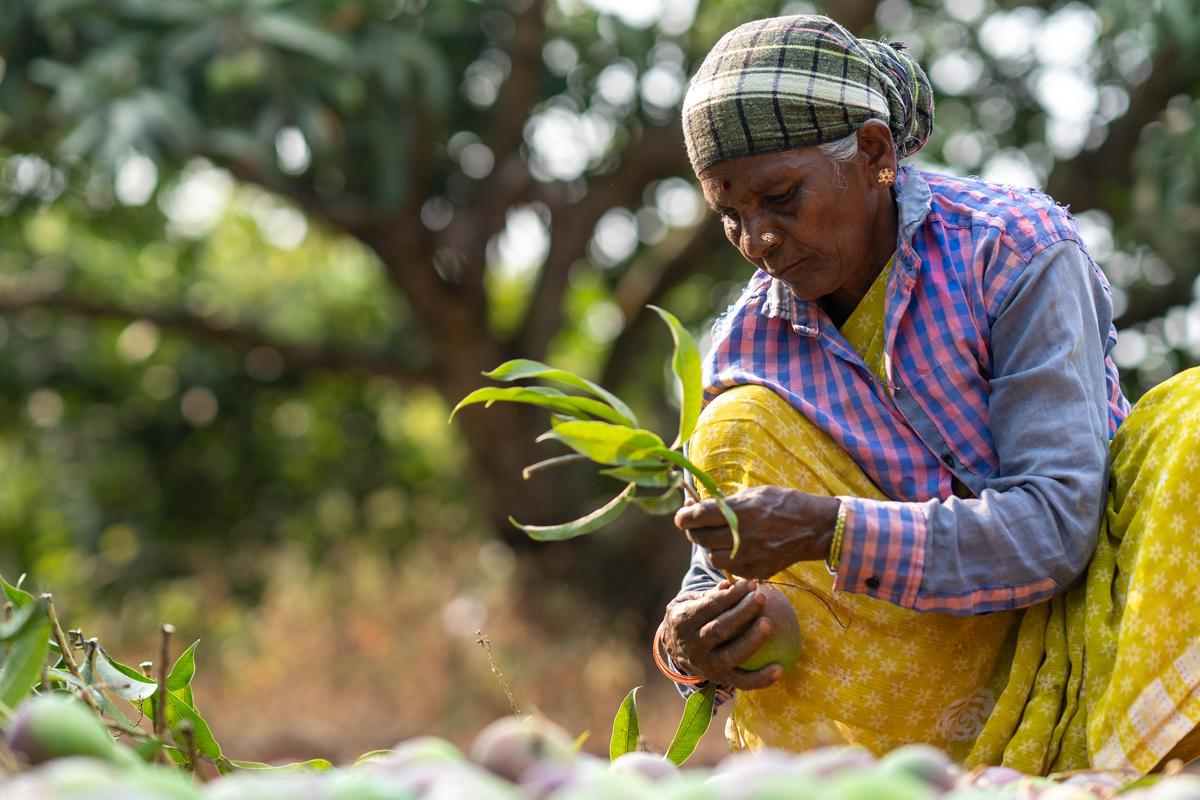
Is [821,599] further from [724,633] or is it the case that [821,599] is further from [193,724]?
[193,724]

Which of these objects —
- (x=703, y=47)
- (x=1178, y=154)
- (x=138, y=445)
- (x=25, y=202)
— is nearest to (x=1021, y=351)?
(x=1178, y=154)

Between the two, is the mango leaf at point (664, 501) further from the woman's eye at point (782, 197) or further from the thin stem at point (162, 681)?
the thin stem at point (162, 681)

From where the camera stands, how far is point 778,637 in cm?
193

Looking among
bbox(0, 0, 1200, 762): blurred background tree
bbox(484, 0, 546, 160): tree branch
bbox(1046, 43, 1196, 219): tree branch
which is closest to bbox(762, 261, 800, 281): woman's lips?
bbox(0, 0, 1200, 762): blurred background tree

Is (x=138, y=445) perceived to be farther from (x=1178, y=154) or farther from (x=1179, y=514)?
(x=1179, y=514)

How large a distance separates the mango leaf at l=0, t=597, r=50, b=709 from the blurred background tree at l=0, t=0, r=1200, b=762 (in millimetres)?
3379

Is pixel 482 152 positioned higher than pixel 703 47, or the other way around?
pixel 703 47

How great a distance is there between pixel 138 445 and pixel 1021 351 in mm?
6330

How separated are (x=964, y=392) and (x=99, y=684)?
46.0 inches

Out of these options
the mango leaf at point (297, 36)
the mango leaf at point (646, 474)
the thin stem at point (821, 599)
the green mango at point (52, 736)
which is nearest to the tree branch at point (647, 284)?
the mango leaf at point (297, 36)

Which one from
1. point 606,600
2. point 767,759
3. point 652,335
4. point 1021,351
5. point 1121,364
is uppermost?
point 767,759

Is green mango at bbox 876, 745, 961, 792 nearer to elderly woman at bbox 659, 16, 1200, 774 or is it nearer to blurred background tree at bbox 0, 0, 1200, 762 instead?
elderly woman at bbox 659, 16, 1200, 774

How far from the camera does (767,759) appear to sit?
42.7 inches

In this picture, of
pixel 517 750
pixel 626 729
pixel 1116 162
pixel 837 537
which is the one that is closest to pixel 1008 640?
pixel 837 537
